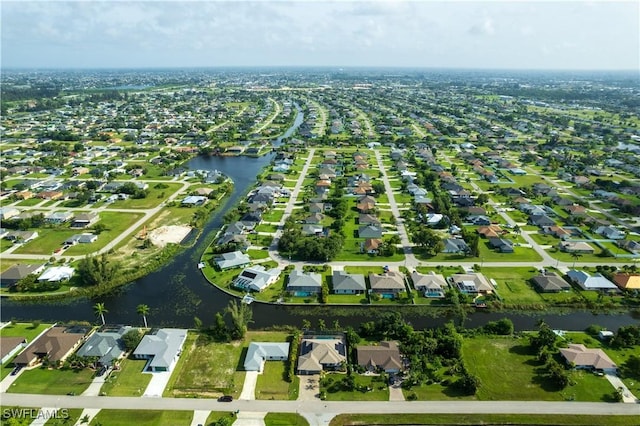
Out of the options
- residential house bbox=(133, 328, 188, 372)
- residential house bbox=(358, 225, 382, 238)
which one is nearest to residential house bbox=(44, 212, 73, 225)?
residential house bbox=(133, 328, 188, 372)

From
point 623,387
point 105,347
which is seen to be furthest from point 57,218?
point 623,387

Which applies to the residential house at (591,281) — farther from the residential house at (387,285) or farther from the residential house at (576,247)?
the residential house at (387,285)

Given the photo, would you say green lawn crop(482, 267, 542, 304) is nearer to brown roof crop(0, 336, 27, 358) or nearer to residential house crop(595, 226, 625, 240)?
residential house crop(595, 226, 625, 240)

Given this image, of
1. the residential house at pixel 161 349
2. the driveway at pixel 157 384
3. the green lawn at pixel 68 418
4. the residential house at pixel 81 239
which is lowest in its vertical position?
the green lawn at pixel 68 418

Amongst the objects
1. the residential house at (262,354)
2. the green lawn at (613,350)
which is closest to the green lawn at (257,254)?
the residential house at (262,354)

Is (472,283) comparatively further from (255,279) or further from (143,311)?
(143,311)

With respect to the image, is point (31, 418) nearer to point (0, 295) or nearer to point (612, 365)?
point (0, 295)

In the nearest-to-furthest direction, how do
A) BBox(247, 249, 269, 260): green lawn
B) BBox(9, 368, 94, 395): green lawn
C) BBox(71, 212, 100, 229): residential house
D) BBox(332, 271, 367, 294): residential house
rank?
BBox(9, 368, 94, 395): green lawn
BBox(332, 271, 367, 294): residential house
BBox(247, 249, 269, 260): green lawn
BBox(71, 212, 100, 229): residential house
